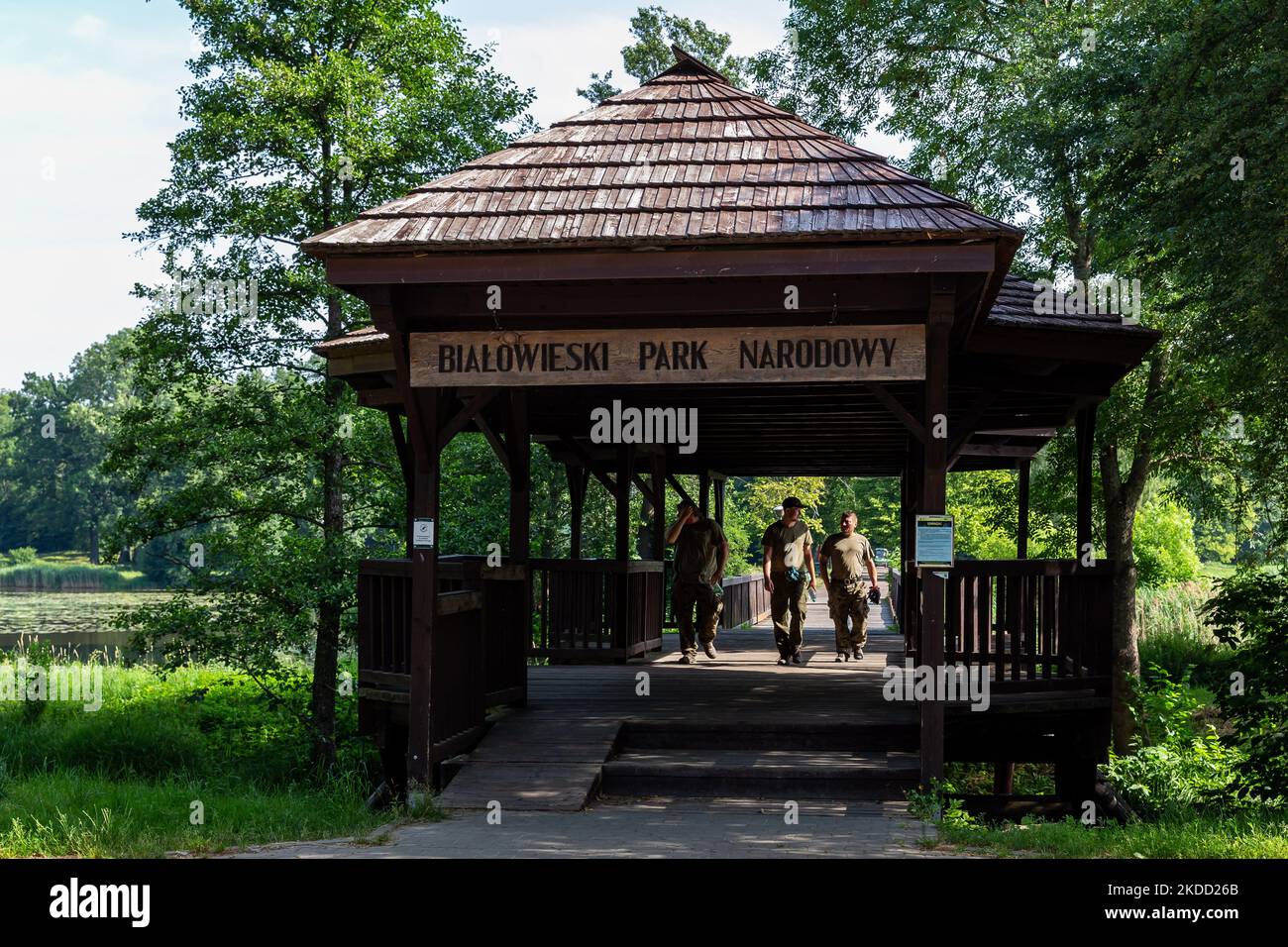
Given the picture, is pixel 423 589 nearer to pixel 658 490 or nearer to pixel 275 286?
pixel 658 490

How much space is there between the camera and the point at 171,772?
1517 centimetres

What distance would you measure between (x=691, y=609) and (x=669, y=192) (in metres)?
6.75

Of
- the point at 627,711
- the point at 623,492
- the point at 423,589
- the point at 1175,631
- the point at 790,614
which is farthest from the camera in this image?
the point at 1175,631

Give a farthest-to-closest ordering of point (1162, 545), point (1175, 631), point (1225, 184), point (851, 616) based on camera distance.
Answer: point (1162, 545) → point (1175, 631) → point (851, 616) → point (1225, 184)

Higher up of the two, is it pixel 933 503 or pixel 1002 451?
pixel 1002 451

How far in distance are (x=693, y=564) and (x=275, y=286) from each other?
350 inches

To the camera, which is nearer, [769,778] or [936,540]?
[936,540]

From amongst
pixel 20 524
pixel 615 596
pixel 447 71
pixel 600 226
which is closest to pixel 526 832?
pixel 600 226

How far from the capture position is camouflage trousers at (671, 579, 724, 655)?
15.1 metres

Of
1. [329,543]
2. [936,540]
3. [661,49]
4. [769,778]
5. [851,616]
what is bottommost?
[769,778]

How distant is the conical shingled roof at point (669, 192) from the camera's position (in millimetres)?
8734

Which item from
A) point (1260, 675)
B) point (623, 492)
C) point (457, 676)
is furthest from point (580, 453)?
point (1260, 675)

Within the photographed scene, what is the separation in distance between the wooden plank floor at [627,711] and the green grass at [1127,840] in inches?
A: 93.8
